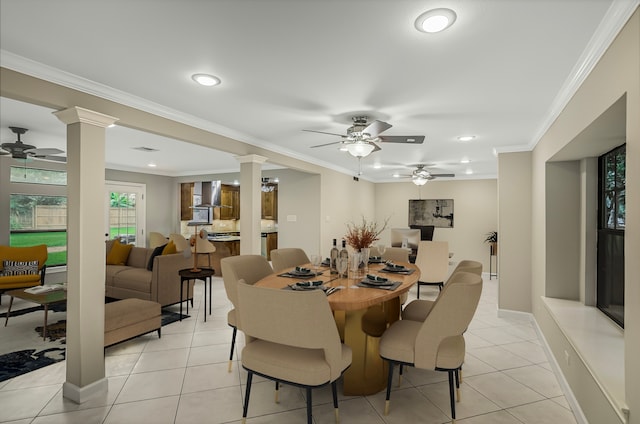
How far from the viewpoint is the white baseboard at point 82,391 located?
96.7 inches

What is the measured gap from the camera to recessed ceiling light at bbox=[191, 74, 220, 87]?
245cm

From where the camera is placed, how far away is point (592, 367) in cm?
202

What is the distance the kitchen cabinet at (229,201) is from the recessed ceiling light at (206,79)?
5.95m

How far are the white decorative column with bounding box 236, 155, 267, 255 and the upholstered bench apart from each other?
4.19ft

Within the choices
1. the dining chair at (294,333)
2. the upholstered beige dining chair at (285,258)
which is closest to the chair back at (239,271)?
the upholstered beige dining chair at (285,258)

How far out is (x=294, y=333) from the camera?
6.05 feet

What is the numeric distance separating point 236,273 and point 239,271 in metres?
0.09

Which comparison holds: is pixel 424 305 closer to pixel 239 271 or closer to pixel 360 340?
pixel 360 340

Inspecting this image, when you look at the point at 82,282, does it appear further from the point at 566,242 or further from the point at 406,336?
the point at 566,242

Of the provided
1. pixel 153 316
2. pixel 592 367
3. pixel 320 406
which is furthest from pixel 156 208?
pixel 592 367

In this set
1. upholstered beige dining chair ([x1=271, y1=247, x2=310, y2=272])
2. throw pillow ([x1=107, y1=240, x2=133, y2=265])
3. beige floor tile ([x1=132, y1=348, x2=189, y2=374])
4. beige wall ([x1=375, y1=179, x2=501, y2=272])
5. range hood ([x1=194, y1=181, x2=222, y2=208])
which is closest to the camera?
beige floor tile ([x1=132, y1=348, x2=189, y2=374])

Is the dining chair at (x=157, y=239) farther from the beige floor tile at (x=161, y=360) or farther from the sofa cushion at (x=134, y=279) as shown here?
the beige floor tile at (x=161, y=360)

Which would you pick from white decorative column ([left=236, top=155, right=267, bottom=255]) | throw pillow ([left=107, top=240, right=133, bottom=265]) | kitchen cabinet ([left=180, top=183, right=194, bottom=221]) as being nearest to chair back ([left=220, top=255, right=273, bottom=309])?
white decorative column ([left=236, top=155, right=267, bottom=255])

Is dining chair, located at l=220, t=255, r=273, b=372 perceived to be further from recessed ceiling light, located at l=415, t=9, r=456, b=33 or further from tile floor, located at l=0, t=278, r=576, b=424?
recessed ceiling light, located at l=415, t=9, r=456, b=33
